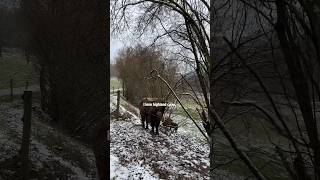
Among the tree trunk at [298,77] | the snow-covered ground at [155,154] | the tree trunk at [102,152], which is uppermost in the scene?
the tree trunk at [298,77]

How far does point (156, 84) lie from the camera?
7449mm

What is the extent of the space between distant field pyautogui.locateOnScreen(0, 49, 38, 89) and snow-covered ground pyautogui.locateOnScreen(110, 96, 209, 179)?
412 cm

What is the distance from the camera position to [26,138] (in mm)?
3113

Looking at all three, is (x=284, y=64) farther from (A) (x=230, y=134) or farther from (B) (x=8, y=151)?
(B) (x=8, y=151)

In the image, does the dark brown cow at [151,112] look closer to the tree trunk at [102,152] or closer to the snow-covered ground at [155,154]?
the snow-covered ground at [155,154]

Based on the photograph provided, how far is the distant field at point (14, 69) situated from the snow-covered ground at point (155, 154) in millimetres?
4116

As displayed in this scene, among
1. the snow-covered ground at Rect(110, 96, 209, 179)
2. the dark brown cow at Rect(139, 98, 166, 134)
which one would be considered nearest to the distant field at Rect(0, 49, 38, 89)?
the snow-covered ground at Rect(110, 96, 209, 179)

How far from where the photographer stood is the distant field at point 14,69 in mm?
3088

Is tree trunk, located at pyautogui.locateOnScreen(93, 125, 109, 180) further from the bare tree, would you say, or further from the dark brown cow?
the dark brown cow

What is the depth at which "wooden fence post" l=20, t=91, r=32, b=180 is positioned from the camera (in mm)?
3109

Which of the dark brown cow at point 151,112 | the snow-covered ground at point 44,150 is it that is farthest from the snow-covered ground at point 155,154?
the snow-covered ground at point 44,150

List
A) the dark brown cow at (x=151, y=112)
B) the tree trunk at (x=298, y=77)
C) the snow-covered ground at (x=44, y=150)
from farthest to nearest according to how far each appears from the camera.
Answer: the dark brown cow at (x=151, y=112), the snow-covered ground at (x=44, y=150), the tree trunk at (x=298, y=77)

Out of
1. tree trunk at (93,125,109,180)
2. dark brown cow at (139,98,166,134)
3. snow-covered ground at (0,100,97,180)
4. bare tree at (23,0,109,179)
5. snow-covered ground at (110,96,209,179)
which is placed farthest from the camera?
dark brown cow at (139,98,166,134)

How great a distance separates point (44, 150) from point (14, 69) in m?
0.70
